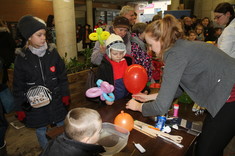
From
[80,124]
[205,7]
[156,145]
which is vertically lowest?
[156,145]

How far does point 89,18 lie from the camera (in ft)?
44.6

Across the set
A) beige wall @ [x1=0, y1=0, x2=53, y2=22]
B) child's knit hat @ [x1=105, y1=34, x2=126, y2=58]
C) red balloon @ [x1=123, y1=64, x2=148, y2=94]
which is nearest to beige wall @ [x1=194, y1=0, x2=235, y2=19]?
child's knit hat @ [x1=105, y1=34, x2=126, y2=58]

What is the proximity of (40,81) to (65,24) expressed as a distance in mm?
2996

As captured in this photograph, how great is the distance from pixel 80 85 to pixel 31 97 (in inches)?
63.6

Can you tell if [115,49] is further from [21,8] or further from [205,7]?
[21,8]

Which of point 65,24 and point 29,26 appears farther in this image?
point 65,24

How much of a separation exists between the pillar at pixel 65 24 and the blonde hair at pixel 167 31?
12.3 ft

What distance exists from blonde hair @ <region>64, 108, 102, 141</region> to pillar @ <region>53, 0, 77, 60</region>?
3.97 metres

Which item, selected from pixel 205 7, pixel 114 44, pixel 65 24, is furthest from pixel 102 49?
pixel 205 7

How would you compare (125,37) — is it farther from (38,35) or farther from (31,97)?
(31,97)

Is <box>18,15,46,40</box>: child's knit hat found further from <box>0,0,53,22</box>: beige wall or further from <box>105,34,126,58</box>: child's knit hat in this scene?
<box>0,0,53,22</box>: beige wall

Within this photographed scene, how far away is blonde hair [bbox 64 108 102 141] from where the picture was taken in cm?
101

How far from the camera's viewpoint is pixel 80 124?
101cm

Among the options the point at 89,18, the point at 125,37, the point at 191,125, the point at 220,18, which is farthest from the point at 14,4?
the point at 191,125
